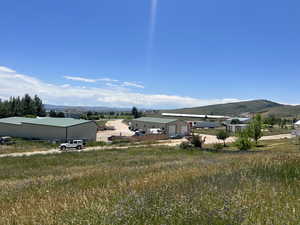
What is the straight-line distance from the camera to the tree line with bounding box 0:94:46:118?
263 ft

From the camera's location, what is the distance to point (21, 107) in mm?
84250

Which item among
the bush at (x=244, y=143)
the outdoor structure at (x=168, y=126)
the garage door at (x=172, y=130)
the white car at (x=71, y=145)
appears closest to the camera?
the bush at (x=244, y=143)

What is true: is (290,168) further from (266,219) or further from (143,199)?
(143,199)

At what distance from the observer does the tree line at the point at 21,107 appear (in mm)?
80131

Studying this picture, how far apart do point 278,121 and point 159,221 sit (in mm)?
127240

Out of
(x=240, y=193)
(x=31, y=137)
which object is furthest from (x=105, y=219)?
(x=31, y=137)

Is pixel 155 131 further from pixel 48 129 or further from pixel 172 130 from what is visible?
pixel 48 129

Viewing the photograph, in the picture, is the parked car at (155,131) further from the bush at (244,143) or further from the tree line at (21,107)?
the tree line at (21,107)

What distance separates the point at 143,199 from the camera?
3430mm

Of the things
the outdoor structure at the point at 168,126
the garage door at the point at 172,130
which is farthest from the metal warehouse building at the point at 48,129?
the garage door at the point at 172,130

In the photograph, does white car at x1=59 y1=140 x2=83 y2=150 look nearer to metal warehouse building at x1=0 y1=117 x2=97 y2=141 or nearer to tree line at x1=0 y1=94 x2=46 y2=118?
metal warehouse building at x1=0 y1=117 x2=97 y2=141

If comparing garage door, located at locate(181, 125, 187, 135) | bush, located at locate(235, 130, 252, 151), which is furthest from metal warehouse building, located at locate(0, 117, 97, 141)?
bush, located at locate(235, 130, 252, 151)

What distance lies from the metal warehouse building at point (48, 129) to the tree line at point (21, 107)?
3141 cm

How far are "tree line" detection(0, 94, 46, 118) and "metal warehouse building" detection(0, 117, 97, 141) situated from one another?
31.4 metres
